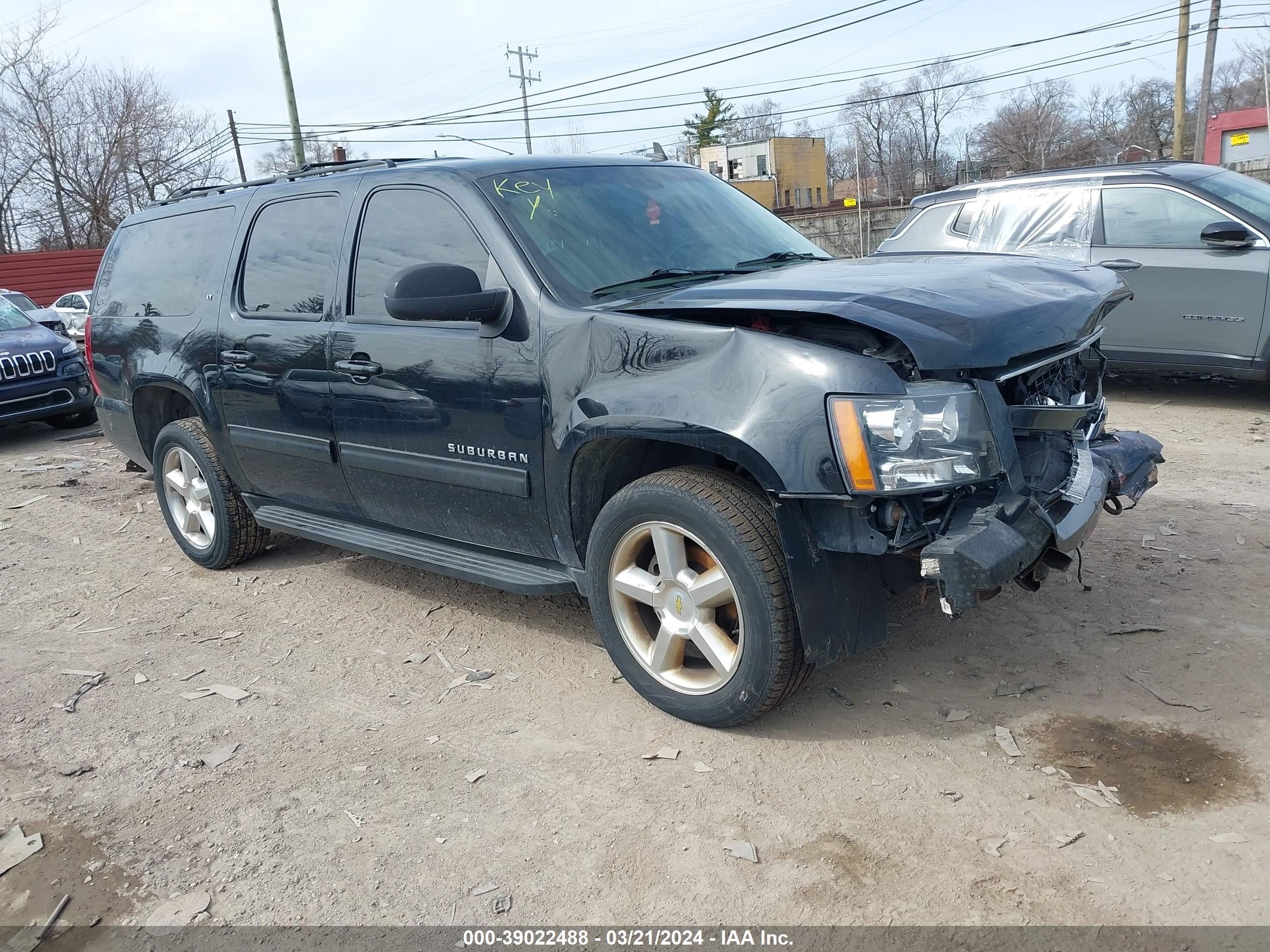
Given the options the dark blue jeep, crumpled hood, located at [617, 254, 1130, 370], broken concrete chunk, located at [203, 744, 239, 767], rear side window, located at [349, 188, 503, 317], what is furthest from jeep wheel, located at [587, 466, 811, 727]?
the dark blue jeep

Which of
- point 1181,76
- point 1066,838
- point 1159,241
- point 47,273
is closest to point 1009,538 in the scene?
point 1066,838

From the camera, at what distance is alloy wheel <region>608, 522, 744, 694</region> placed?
10.8 feet

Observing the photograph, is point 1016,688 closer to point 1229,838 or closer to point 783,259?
point 1229,838

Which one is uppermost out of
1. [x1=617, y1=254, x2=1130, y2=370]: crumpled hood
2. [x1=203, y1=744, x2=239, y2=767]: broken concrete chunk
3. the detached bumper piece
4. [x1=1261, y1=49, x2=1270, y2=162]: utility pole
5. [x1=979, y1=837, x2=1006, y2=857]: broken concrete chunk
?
[x1=1261, y1=49, x2=1270, y2=162]: utility pole

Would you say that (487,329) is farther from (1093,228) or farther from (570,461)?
(1093,228)

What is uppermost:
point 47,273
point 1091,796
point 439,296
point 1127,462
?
point 439,296

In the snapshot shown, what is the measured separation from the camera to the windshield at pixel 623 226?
378cm

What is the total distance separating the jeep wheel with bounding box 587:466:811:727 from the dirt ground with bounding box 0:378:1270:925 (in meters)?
0.19

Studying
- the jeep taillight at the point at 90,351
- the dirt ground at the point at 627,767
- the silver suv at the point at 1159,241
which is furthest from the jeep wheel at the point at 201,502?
the silver suv at the point at 1159,241

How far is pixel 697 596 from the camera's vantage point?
3.30 metres

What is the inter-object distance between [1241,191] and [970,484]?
6.38m

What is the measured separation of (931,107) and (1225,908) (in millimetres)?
68753

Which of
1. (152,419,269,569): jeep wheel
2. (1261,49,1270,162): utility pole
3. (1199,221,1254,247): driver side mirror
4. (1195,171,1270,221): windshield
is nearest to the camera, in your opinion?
(152,419,269,569): jeep wheel

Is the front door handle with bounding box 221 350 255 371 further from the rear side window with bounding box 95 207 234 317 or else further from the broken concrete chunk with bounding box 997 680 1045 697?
the broken concrete chunk with bounding box 997 680 1045 697
